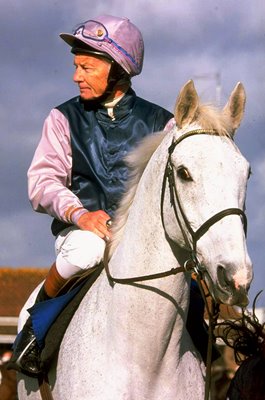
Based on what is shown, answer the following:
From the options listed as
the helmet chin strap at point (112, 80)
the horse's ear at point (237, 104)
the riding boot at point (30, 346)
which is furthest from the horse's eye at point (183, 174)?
the helmet chin strap at point (112, 80)

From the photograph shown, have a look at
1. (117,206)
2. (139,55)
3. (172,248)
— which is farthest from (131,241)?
(139,55)

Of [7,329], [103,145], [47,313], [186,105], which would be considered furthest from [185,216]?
[7,329]

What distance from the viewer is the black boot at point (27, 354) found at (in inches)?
282

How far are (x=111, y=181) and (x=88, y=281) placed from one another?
734 millimetres

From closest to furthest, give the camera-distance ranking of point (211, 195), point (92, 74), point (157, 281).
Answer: point (211, 195)
point (157, 281)
point (92, 74)

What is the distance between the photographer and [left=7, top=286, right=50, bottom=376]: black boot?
716 cm

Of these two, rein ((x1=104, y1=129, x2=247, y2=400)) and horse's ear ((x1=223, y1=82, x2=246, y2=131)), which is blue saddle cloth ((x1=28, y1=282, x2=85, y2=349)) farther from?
horse's ear ((x1=223, y1=82, x2=246, y2=131))

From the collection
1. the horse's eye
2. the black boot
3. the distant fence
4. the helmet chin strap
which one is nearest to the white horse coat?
the horse's eye

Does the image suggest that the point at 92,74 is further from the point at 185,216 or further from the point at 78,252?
the point at 185,216

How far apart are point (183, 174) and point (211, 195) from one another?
0.82ft

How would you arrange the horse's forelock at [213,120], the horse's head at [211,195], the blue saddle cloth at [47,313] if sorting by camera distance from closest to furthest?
1. the horse's head at [211,195]
2. the horse's forelock at [213,120]
3. the blue saddle cloth at [47,313]

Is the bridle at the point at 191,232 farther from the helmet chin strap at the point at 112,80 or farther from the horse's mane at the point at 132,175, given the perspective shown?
the helmet chin strap at the point at 112,80

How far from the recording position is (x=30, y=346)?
23.7ft

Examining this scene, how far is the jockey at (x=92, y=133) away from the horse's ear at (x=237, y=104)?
1145 mm
